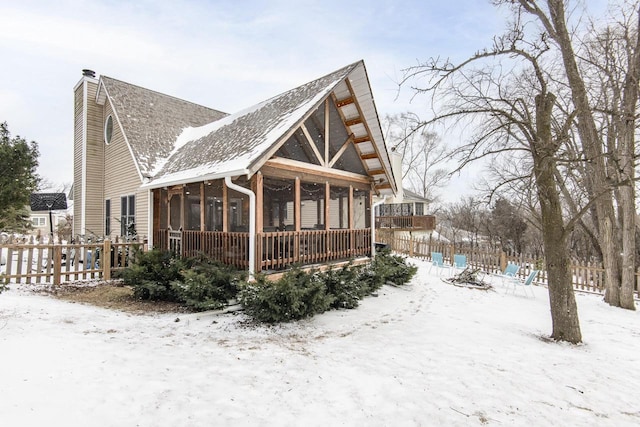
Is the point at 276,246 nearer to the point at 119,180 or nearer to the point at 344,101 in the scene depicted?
the point at 344,101

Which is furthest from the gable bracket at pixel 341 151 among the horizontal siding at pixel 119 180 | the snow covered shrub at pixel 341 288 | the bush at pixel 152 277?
the horizontal siding at pixel 119 180

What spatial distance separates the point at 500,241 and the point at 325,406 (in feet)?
86.5

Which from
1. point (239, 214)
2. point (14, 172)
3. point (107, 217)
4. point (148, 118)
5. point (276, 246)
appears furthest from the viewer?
point (14, 172)

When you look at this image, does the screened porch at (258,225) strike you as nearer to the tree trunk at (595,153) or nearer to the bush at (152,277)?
the bush at (152,277)

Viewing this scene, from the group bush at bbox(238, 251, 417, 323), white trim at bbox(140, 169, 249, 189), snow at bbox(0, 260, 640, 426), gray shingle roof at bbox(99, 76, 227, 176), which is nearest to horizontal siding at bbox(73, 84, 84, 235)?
gray shingle roof at bbox(99, 76, 227, 176)

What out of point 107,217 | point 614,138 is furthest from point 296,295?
point 107,217

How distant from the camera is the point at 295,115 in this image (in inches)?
289

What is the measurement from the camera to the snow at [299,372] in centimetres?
280

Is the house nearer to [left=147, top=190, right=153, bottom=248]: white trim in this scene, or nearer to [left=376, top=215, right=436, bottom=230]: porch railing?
[left=147, top=190, right=153, bottom=248]: white trim

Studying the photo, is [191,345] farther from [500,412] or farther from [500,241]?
[500,241]

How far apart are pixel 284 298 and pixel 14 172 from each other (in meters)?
16.7

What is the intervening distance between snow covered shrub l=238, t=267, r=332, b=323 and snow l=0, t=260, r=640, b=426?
254 mm

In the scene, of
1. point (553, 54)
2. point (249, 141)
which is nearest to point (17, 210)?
point (249, 141)

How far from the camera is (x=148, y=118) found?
12203mm
